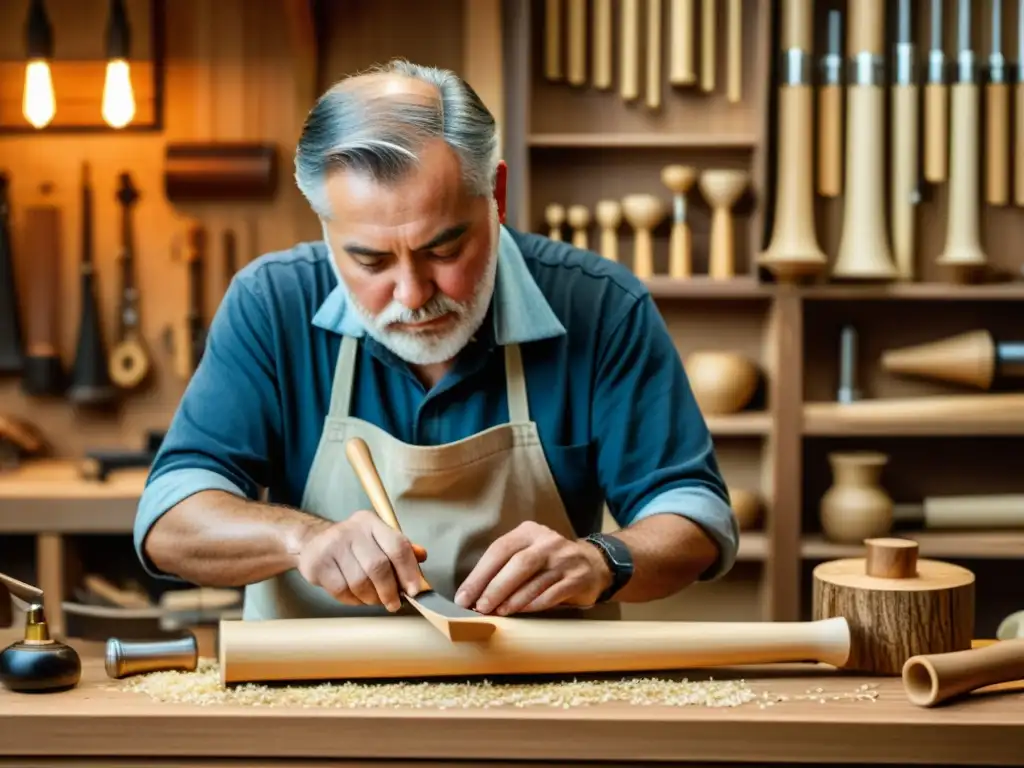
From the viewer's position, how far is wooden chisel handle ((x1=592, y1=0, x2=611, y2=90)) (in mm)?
4324

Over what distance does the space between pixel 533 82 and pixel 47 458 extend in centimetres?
211

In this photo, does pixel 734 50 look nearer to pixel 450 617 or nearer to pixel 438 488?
pixel 438 488

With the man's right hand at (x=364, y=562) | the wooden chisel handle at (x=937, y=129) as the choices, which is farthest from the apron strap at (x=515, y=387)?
the wooden chisel handle at (x=937, y=129)

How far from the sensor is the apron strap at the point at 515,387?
7.55ft

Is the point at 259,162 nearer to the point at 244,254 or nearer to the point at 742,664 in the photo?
the point at 244,254

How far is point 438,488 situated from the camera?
2.24 metres

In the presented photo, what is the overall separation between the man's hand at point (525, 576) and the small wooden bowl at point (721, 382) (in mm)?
2437

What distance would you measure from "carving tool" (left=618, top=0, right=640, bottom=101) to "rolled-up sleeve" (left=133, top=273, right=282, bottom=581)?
7.50ft

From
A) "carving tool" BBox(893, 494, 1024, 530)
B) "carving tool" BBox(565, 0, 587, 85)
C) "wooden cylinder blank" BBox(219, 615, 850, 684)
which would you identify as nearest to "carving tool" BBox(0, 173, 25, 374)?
"carving tool" BBox(565, 0, 587, 85)

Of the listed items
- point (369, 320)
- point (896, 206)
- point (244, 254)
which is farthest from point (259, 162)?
point (369, 320)

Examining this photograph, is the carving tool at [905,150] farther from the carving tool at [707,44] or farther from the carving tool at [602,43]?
the carving tool at [602,43]

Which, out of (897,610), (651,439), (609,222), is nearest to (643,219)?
(609,222)

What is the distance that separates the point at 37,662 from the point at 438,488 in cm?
71

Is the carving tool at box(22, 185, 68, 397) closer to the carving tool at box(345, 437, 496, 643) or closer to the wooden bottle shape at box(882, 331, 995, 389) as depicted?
the wooden bottle shape at box(882, 331, 995, 389)
